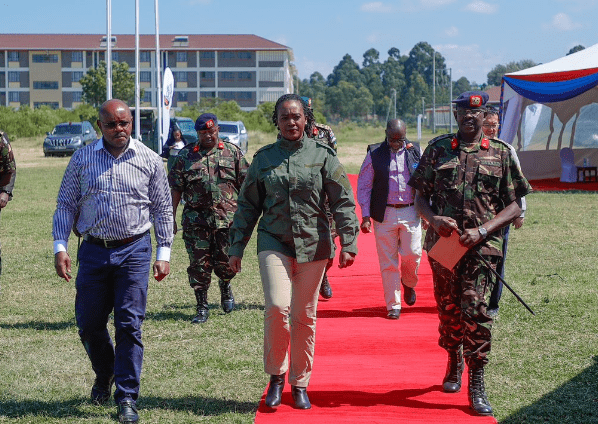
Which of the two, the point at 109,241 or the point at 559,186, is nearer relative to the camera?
the point at 109,241

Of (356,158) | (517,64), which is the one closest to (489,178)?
(356,158)

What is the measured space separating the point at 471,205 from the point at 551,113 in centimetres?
2259

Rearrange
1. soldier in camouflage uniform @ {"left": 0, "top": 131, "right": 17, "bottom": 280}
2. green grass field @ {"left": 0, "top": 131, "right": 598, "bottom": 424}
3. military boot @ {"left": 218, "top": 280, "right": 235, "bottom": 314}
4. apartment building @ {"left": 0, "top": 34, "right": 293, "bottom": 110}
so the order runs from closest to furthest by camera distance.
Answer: green grass field @ {"left": 0, "top": 131, "right": 598, "bottom": 424} → soldier in camouflage uniform @ {"left": 0, "top": 131, "right": 17, "bottom": 280} → military boot @ {"left": 218, "top": 280, "right": 235, "bottom": 314} → apartment building @ {"left": 0, "top": 34, "right": 293, "bottom": 110}

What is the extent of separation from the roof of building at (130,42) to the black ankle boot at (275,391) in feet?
301

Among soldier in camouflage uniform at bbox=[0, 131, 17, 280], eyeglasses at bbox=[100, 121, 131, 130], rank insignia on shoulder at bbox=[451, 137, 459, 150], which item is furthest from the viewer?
soldier in camouflage uniform at bbox=[0, 131, 17, 280]

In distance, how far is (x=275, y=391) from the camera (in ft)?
18.2

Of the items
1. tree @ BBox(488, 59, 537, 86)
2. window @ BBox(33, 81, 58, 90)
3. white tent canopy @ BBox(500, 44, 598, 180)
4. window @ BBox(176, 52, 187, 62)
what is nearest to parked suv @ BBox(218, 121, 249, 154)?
white tent canopy @ BBox(500, 44, 598, 180)

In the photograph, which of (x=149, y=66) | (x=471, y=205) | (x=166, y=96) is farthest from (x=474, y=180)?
(x=149, y=66)

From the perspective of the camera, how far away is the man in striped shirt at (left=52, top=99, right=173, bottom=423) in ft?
17.4

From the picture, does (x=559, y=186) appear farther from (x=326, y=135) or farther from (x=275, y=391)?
(x=275, y=391)

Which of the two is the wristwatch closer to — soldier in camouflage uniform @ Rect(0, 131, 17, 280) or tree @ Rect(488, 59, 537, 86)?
soldier in camouflage uniform @ Rect(0, 131, 17, 280)

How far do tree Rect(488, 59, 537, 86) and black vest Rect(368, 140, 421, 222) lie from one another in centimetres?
15577

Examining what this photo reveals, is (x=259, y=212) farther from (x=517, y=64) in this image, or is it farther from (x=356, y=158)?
(x=517, y=64)

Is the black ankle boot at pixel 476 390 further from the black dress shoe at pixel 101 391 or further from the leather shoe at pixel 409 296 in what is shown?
the leather shoe at pixel 409 296
